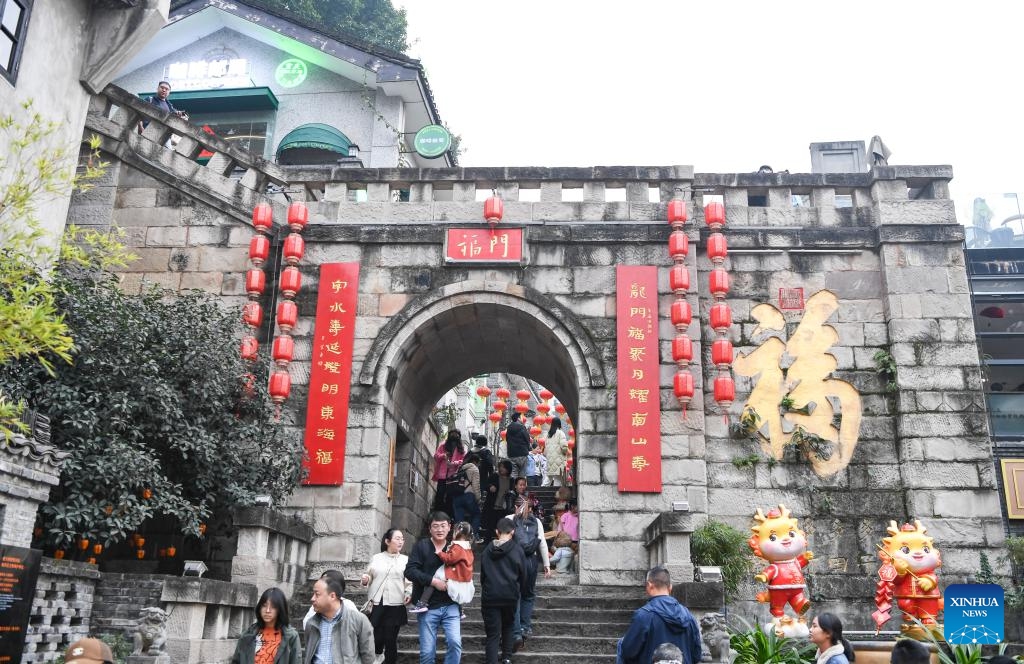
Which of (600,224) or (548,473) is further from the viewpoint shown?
(548,473)

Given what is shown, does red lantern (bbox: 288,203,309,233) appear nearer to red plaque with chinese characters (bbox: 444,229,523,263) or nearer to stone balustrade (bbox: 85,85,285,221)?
stone balustrade (bbox: 85,85,285,221)

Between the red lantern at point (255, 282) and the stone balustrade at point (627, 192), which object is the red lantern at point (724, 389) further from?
the red lantern at point (255, 282)

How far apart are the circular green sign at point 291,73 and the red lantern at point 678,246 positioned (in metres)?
11.5

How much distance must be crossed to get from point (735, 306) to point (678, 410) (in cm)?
176

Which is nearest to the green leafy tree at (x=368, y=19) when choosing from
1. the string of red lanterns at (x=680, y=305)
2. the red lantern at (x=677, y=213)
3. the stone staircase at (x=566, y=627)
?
the red lantern at (x=677, y=213)

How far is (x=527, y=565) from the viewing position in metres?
8.23

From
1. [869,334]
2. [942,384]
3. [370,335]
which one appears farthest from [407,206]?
[942,384]

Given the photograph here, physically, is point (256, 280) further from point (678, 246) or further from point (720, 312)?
point (720, 312)

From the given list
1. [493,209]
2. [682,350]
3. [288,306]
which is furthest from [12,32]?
[682,350]

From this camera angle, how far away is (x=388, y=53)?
18547 millimetres

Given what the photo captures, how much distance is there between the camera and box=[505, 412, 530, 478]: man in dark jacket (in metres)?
15.0

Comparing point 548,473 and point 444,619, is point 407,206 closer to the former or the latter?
point 444,619

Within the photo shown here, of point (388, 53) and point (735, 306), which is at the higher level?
point (388, 53)

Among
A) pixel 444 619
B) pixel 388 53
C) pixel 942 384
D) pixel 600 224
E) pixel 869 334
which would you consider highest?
pixel 388 53
